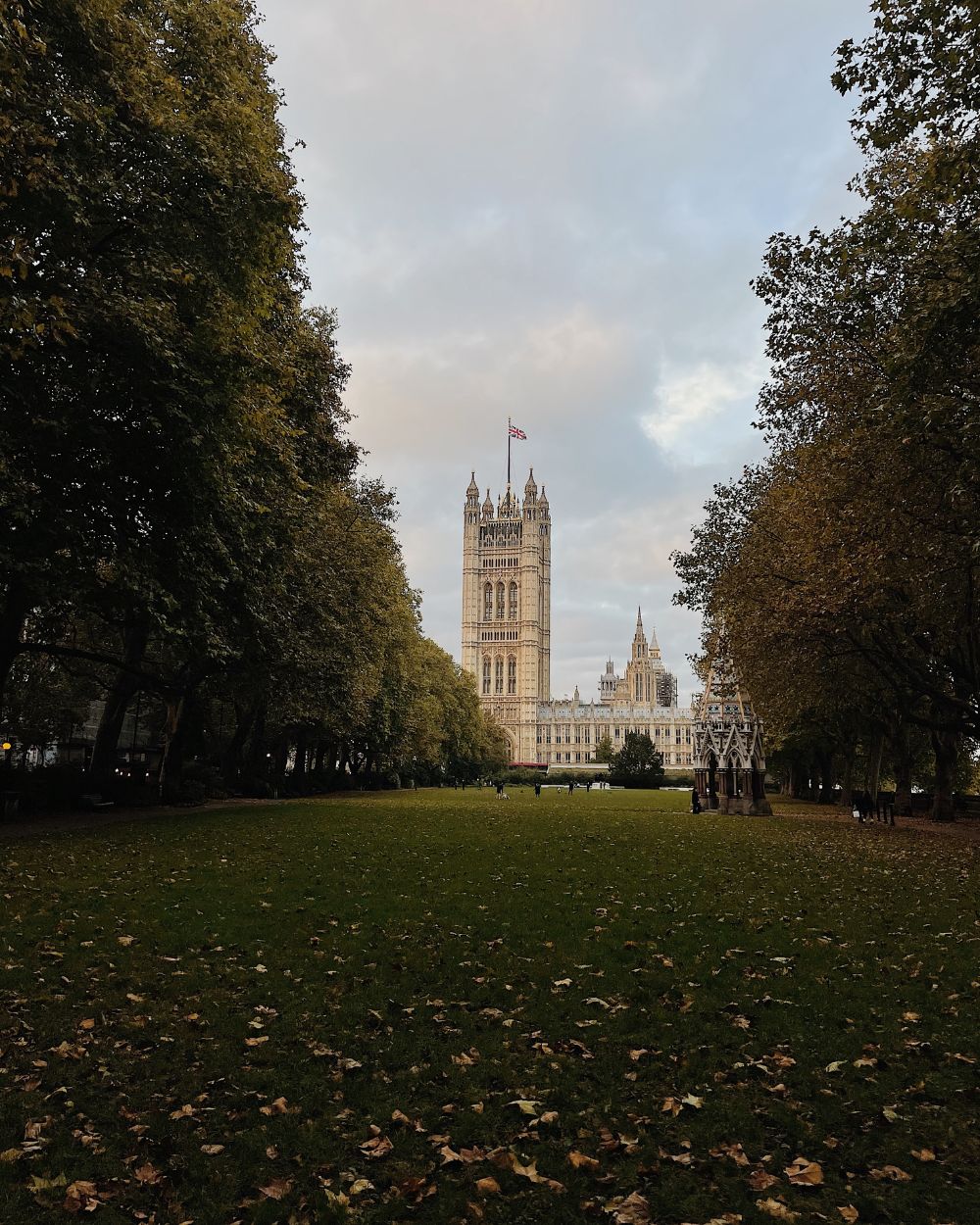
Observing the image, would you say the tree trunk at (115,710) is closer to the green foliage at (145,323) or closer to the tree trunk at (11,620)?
the green foliage at (145,323)

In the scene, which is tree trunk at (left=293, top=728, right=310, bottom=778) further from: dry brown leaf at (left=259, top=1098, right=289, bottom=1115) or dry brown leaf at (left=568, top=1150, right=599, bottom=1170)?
dry brown leaf at (left=568, top=1150, right=599, bottom=1170)

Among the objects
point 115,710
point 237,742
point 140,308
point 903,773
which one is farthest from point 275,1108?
point 903,773

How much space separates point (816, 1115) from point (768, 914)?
6.42 metres

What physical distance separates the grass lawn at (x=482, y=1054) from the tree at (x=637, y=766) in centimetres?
8646

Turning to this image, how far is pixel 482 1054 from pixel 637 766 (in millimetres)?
95901

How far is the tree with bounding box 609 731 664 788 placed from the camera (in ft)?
323

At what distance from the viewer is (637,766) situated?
Result: 100 m

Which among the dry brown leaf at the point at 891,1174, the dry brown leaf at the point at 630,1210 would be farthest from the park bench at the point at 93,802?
the dry brown leaf at the point at 891,1174

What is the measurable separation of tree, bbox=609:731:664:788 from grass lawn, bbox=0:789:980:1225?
284 feet

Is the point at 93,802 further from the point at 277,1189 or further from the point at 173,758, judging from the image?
the point at 277,1189

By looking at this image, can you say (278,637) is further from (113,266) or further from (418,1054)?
(418,1054)

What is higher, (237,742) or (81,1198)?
(237,742)

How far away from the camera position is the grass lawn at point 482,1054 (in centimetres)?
498

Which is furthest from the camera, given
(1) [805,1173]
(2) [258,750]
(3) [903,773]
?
(2) [258,750]
